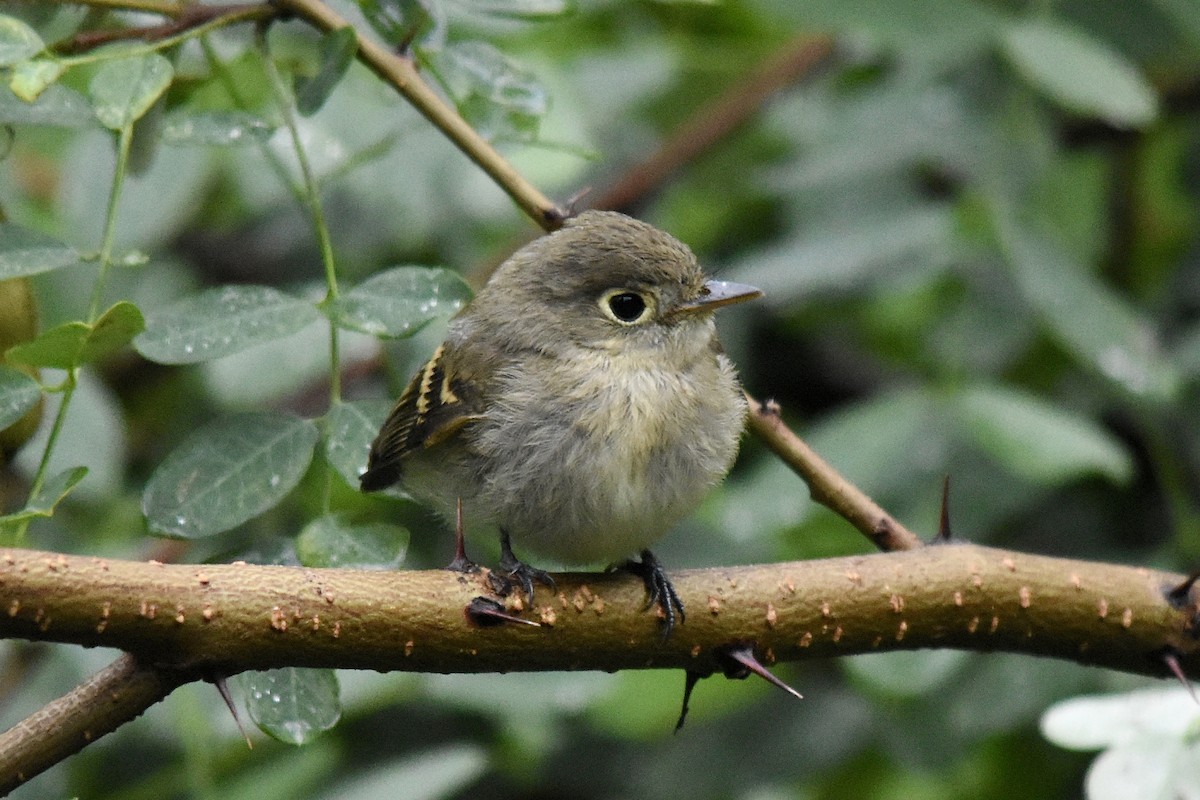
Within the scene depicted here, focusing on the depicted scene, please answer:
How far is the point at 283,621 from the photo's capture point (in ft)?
7.08

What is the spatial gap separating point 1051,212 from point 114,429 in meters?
2.92

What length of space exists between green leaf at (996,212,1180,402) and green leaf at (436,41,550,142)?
1.47 metres

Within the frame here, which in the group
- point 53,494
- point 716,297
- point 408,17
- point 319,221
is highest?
point 408,17

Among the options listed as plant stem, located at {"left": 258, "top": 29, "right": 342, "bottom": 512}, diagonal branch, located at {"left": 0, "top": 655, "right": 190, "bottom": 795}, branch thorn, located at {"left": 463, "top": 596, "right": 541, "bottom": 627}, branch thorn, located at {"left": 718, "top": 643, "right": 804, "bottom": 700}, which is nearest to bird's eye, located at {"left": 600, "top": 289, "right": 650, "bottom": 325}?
plant stem, located at {"left": 258, "top": 29, "right": 342, "bottom": 512}

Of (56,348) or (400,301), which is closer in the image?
(56,348)

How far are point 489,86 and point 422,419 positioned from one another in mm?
726

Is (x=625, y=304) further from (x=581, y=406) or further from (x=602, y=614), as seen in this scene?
(x=602, y=614)

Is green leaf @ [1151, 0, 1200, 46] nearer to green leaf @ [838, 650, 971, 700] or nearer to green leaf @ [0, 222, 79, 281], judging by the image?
green leaf @ [838, 650, 971, 700]

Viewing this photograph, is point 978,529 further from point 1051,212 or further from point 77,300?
point 77,300

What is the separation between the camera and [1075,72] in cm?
360

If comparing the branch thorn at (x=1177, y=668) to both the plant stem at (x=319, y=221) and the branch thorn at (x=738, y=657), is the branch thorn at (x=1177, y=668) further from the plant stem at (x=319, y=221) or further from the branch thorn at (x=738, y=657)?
the plant stem at (x=319, y=221)

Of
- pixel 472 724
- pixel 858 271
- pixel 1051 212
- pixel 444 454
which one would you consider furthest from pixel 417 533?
pixel 1051 212

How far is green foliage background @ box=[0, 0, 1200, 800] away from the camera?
340 cm

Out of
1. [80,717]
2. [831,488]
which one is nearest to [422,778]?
[831,488]
